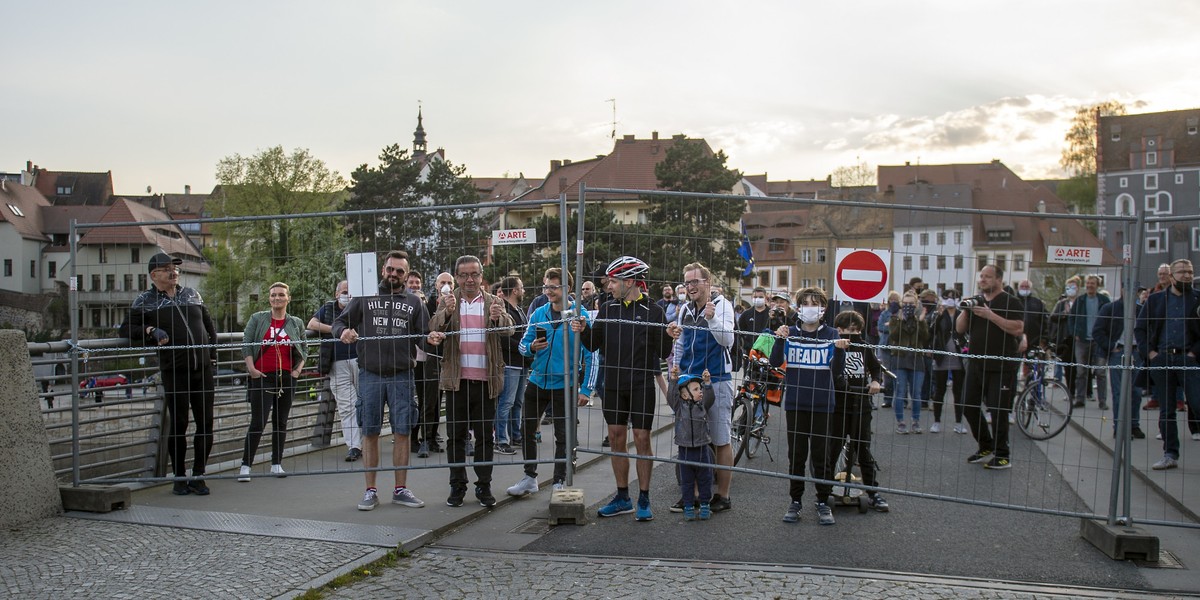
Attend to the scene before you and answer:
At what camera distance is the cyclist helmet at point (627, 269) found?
7262mm

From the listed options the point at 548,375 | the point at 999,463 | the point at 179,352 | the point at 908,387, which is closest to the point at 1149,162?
the point at 908,387

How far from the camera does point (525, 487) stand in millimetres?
8219

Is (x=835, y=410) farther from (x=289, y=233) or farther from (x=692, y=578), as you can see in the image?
(x=289, y=233)

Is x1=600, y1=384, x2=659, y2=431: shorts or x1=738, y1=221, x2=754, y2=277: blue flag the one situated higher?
x1=738, y1=221, x2=754, y2=277: blue flag

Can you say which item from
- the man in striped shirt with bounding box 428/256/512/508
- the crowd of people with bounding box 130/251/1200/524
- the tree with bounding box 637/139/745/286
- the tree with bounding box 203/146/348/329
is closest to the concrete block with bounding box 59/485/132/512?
the crowd of people with bounding box 130/251/1200/524

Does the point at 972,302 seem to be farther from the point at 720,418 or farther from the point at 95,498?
the point at 95,498

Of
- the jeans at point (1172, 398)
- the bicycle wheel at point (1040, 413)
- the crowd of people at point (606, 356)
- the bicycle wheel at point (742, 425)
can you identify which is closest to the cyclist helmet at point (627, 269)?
the crowd of people at point (606, 356)

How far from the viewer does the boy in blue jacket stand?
796 centimetres

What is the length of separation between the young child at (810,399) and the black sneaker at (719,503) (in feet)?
1.62

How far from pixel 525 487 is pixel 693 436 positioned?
1.64 m

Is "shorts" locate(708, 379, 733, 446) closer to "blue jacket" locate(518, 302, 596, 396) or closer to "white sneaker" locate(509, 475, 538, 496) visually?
"blue jacket" locate(518, 302, 596, 396)

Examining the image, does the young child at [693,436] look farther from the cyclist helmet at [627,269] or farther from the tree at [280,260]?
the tree at [280,260]

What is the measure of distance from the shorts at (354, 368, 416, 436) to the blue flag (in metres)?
2.73

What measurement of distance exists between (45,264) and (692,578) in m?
102
